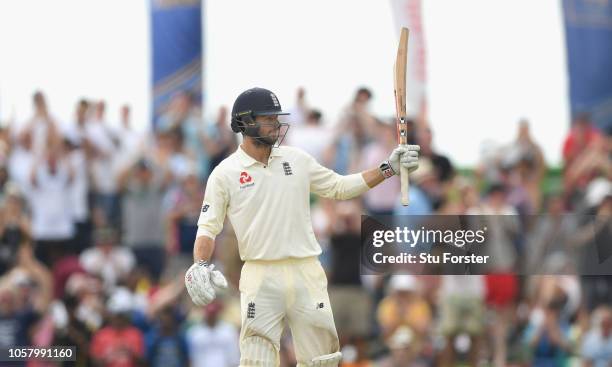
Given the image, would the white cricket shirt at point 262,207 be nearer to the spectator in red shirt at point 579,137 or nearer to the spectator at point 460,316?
the spectator at point 460,316

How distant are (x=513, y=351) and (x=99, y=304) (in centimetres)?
463

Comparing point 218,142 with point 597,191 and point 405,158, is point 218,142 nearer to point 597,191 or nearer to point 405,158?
point 597,191

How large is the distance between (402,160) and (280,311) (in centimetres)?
143

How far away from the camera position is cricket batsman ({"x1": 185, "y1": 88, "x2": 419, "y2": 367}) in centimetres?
1045

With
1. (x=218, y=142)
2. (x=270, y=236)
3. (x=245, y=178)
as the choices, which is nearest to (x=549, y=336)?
(x=218, y=142)

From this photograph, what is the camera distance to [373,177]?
10.7m

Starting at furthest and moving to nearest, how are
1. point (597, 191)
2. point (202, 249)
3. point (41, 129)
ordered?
point (41, 129) → point (597, 191) → point (202, 249)

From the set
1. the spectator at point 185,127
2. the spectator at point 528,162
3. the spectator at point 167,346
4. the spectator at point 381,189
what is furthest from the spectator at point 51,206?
the spectator at point 528,162

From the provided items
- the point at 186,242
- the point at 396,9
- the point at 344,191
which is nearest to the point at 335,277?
the point at 186,242

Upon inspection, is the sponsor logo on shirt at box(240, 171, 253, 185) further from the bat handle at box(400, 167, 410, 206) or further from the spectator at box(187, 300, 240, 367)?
the spectator at box(187, 300, 240, 367)

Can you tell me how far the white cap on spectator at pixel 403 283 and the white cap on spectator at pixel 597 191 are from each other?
7.28 feet

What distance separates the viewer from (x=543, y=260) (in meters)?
15.1

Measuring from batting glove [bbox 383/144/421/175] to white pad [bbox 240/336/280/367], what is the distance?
5.22ft

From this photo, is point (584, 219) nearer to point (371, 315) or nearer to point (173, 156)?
point (371, 315)
